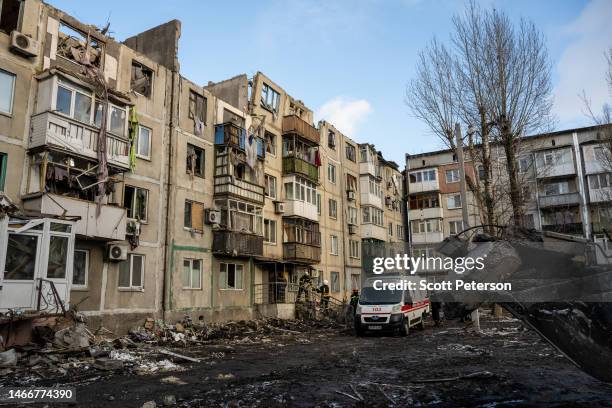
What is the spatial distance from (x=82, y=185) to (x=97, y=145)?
1.68m

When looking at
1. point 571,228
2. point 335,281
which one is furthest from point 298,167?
point 571,228

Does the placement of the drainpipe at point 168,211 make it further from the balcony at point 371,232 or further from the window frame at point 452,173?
the window frame at point 452,173

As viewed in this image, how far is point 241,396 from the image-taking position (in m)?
8.05

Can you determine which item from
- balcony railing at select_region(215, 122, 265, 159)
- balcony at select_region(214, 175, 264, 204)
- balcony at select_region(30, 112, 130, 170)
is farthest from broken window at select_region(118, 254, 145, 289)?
balcony railing at select_region(215, 122, 265, 159)

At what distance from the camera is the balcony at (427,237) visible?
51.8 metres

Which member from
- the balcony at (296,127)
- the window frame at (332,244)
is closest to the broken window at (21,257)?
the balcony at (296,127)

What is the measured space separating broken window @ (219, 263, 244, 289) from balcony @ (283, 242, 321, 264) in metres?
4.07

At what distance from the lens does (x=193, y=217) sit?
2322 cm

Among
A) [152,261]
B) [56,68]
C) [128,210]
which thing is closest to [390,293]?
[152,261]

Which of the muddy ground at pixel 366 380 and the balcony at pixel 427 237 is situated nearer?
the muddy ground at pixel 366 380

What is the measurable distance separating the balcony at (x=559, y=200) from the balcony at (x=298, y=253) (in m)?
29.0

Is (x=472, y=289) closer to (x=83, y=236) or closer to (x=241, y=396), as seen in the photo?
(x=241, y=396)

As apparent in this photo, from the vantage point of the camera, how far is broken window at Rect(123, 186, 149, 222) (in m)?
20.1

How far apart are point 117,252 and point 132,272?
1.63m
